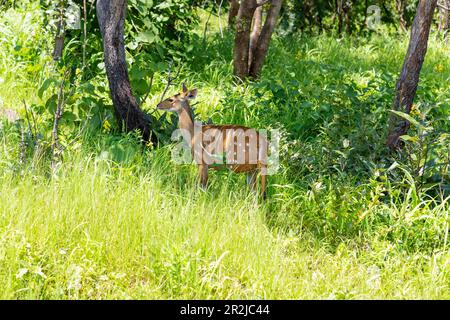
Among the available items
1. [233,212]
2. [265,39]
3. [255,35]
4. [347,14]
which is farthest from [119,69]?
[347,14]

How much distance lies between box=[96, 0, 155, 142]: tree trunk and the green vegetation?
13 cm

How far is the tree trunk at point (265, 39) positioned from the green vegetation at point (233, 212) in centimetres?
153

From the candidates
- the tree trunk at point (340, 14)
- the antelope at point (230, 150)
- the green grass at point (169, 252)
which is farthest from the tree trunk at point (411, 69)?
the tree trunk at point (340, 14)

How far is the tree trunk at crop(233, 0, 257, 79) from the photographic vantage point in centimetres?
845

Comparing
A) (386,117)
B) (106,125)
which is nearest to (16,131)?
(106,125)

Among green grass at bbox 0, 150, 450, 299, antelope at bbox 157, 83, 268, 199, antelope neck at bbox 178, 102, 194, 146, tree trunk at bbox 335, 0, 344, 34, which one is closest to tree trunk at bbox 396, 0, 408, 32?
tree trunk at bbox 335, 0, 344, 34

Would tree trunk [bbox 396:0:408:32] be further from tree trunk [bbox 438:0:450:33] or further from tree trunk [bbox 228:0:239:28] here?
tree trunk [bbox 228:0:239:28]

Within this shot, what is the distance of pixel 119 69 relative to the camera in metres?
6.47

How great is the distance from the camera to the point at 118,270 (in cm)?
457

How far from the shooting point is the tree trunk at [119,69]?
642cm

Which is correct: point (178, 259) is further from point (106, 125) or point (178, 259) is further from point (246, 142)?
point (106, 125)

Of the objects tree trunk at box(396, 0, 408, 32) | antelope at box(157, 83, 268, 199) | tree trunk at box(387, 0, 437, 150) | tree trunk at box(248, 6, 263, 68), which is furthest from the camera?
tree trunk at box(396, 0, 408, 32)

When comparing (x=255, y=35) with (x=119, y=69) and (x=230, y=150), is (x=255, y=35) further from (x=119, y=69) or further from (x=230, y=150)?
(x=230, y=150)

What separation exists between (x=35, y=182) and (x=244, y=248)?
169 centimetres
